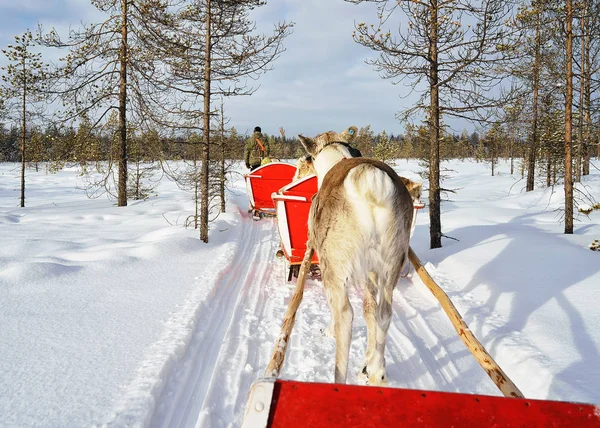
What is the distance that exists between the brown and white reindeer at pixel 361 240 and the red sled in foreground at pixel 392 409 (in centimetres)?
152

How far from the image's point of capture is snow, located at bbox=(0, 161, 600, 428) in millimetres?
2729

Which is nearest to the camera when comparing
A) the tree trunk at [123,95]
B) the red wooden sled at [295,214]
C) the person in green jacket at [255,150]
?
the red wooden sled at [295,214]

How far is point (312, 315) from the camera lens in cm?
463

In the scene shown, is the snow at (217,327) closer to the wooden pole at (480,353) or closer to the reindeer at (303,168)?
the wooden pole at (480,353)

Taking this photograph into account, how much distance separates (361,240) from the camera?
8.64ft

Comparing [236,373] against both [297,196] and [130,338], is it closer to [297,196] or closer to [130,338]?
[130,338]

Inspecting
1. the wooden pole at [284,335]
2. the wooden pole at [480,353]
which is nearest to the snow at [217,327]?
the wooden pole at [284,335]

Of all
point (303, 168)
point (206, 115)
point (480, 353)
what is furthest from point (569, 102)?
point (480, 353)

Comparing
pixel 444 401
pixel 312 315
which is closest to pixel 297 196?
pixel 312 315

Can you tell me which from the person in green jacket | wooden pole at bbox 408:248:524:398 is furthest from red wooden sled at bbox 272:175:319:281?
the person in green jacket

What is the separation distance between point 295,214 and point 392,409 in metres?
4.60

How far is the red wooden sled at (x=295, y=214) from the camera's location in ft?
18.4

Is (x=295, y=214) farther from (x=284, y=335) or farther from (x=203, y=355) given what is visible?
(x=284, y=335)

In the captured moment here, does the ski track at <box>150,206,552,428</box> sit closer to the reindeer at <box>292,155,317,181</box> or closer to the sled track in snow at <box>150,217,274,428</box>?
the sled track in snow at <box>150,217,274,428</box>
